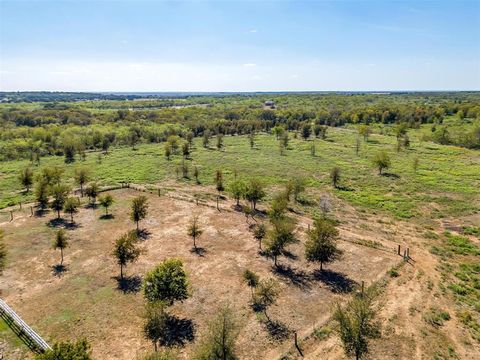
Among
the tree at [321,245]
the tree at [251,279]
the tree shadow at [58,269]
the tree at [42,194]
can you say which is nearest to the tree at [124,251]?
the tree shadow at [58,269]

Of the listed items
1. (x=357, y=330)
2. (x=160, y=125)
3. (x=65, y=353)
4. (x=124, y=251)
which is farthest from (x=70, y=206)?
(x=160, y=125)

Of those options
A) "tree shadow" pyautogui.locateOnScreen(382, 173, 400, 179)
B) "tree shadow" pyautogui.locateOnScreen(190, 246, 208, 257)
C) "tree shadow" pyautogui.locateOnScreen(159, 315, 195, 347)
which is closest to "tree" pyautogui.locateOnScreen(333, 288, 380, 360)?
"tree shadow" pyautogui.locateOnScreen(159, 315, 195, 347)

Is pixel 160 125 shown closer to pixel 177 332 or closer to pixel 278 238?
pixel 278 238

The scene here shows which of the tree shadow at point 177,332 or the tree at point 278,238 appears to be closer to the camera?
the tree shadow at point 177,332

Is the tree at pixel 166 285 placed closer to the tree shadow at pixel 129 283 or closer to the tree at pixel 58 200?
the tree shadow at pixel 129 283

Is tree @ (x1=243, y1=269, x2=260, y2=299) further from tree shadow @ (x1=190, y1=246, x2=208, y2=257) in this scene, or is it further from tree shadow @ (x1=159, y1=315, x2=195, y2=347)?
tree shadow @ (x1=190, y1=246, x2=208, y2=257)
